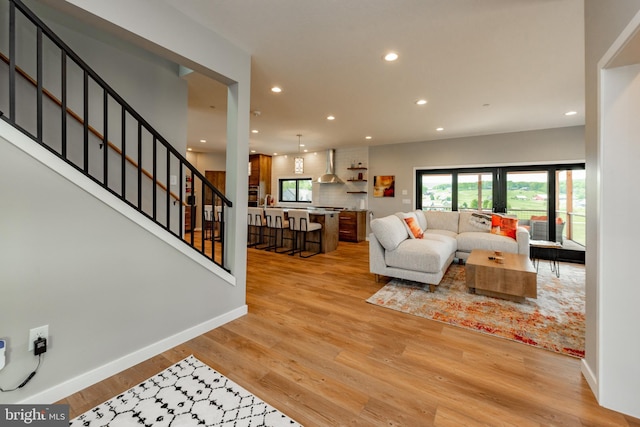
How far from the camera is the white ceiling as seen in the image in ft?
6.99

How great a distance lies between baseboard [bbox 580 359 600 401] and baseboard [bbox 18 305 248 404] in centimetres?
269

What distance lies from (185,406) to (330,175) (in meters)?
6.46

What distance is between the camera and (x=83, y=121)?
226cm

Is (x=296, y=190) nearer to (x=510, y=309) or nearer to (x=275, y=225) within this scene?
(x=275, y=225)

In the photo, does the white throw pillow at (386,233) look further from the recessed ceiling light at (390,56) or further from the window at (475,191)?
the window at (475,191)

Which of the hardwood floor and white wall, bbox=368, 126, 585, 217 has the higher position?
white wall, bbox=368, 126, 585, 217

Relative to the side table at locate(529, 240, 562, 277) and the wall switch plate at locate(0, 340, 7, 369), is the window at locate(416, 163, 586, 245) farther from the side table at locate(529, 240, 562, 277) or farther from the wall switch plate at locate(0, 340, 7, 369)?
the wall switch plate at locate(0, 340, 7, 369)

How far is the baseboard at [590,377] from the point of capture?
163 cm

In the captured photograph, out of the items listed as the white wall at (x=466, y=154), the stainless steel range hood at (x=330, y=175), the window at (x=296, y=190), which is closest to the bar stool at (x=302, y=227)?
the stainless steel range hood at (x=330, y=175)

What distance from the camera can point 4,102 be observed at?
212 cm

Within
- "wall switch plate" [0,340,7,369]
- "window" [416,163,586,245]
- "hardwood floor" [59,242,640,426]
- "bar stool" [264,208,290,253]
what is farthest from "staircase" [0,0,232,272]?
"window" [416,163,586,245]

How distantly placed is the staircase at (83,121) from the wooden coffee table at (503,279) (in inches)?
114

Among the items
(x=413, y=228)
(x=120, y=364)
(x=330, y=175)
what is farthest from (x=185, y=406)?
(x=330, y=175)

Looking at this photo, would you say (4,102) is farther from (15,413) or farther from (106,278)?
(15,413)
